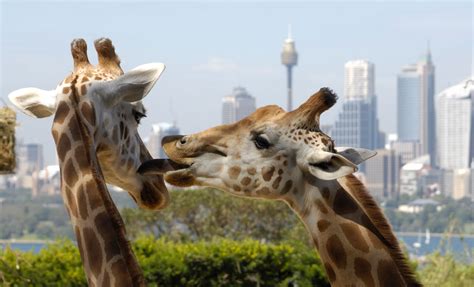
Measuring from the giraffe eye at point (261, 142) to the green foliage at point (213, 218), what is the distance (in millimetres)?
15053

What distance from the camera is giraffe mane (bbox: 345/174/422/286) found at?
13.8 feet

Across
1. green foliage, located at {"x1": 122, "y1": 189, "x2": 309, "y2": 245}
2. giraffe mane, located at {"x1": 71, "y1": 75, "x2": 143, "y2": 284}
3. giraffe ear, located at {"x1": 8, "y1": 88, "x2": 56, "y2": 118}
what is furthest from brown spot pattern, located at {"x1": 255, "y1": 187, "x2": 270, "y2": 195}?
green foliage, located at {"x1": 122, "y1": 189, "x2": 309, "y2": 245}

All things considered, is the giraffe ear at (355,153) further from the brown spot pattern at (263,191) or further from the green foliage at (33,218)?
the green foliage at (33,218)

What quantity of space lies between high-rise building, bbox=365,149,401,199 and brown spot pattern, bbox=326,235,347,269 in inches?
5536

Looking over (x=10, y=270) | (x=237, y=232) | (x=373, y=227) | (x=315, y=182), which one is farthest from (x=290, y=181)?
(x=237, y=232)

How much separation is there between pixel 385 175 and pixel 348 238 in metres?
143

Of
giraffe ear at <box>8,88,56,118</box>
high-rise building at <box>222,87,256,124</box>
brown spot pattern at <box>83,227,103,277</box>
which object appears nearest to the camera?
brown spot pattern at <box>83,227,103,277</box>

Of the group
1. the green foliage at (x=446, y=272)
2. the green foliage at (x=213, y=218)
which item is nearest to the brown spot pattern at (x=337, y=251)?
the green foliage at (x=446, y=272)

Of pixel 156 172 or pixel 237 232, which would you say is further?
pixel 237 232

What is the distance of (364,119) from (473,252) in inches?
7360

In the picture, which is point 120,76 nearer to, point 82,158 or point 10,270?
point 82,158

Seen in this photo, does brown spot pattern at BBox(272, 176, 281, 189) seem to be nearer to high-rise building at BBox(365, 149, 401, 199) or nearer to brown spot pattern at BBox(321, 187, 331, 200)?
brown spot pattern at BBox(321, 187, 331, 200)

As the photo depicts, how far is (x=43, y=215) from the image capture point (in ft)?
334

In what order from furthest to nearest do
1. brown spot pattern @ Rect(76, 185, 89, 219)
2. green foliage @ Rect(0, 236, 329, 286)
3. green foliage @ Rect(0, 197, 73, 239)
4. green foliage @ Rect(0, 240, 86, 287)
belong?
green foliage @ Rect(0, 197, 73, 239)
green foliage @ Rect(0, 236, 329, 286)
green foliage @ Rect(0, 240, 86, 287)
brown spot pattern @ Rect(76, 185, 89, 219)
